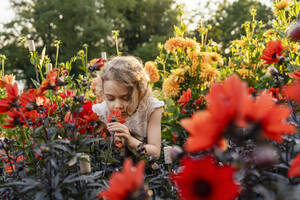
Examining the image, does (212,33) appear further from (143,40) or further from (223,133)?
(223,133)

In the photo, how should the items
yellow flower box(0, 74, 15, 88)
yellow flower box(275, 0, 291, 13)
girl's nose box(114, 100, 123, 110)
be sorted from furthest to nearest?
yellow flower box(275, 0, 291, 13) < girl's nose box(114, 100, 123, 110) < yellow flower box(0, 74, 15, 88)

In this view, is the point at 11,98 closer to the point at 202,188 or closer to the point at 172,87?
the point at 202,188

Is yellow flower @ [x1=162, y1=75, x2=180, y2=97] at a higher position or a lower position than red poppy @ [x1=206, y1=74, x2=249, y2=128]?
lower

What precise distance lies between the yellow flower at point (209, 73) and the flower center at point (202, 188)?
Result: 1613mm

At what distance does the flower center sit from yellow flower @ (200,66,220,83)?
1613 millimetres

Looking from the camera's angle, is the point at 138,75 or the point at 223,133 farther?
the point at 138,75

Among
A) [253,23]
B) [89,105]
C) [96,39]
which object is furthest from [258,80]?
[96,39]

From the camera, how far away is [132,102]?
5.27 feet

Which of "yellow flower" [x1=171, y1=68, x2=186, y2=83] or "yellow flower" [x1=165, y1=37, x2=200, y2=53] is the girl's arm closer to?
"yellow flower" [x1=171, y1=68, x2=186, y2=83]

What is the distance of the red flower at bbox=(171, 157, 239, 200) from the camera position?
391 mm

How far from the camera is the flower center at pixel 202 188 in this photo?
399mm

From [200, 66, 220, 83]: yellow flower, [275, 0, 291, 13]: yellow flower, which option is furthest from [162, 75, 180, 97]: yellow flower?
[275, 0, 291, 13]: yellow flower

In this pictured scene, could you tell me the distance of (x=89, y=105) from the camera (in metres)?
1.28

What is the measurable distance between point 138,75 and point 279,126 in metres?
1.27
